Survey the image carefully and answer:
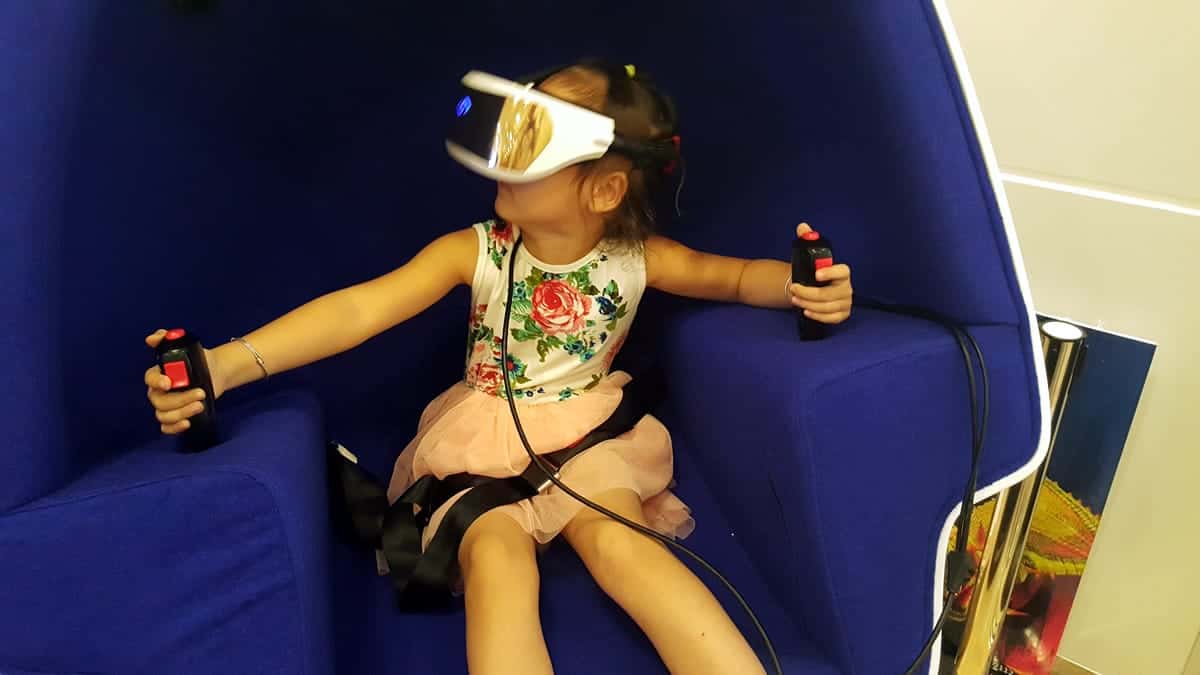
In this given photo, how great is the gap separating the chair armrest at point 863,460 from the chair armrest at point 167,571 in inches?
15.9

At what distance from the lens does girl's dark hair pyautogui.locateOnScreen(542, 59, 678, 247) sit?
90 cm

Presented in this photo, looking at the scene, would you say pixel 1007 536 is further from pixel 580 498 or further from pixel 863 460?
pixel 580 498

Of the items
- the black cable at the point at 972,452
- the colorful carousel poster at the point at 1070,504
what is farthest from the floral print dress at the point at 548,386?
the colorful carousel poster at the point at 1070,504

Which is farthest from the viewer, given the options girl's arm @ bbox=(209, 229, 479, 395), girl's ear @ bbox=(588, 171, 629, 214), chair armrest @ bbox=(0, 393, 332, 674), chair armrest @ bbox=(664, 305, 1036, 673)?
girl's ear @ bbox=(588, 171, 629, 214)

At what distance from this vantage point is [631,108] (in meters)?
0.92

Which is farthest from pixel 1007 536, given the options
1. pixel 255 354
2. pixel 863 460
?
pixel 255 354

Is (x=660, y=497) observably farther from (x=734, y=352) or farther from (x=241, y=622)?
(x=241, y=622)

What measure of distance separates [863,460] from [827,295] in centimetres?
16

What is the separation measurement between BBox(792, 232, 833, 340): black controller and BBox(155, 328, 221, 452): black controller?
51 centimetres

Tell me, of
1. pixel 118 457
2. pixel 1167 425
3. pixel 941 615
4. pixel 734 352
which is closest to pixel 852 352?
pixel 734 352

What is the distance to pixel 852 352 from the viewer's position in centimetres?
77

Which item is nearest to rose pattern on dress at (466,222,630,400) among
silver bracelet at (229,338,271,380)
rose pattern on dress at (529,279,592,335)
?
rose pattern on dress at (529,279,592,335)

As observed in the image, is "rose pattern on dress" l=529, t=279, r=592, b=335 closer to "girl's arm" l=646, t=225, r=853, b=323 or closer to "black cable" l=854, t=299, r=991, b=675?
"girl's arm" l=646, t=225, r=853, b=323

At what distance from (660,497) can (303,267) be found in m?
0.49
